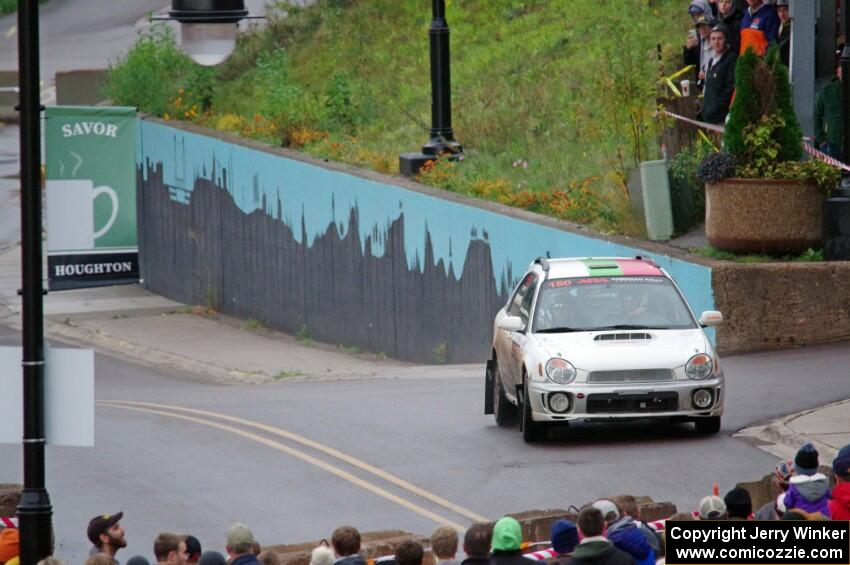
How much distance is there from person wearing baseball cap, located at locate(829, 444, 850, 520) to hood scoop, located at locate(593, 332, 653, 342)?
5462 mm

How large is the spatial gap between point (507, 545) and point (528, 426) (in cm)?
714

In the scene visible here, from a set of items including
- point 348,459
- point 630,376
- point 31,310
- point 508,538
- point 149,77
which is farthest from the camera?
point 149,77

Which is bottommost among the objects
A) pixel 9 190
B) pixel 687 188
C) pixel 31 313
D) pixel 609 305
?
pixel 609 305

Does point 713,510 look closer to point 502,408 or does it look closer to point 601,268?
point 601,268

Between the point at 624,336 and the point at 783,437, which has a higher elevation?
the point at 624,336

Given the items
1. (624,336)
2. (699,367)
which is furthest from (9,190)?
(699,367)

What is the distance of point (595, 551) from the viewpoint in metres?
8.73

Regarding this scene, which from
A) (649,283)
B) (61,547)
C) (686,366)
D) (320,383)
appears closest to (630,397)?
(686,366)

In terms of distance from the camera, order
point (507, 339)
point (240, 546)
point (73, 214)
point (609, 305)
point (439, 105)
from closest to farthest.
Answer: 1. point (240, 546)
2. point (73, 214)
3. point (609, 305)
4. point (507, 339)
5. point (439, 105)

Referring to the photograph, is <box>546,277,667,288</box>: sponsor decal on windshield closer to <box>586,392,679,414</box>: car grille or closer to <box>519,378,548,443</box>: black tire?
<box>519,378,548,443</box>: black tire

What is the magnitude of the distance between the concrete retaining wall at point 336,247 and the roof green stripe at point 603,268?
363 cm

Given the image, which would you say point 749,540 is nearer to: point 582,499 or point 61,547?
point 582,499

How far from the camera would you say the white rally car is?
15492 millimetres

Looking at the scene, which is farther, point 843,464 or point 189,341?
point 189,341
